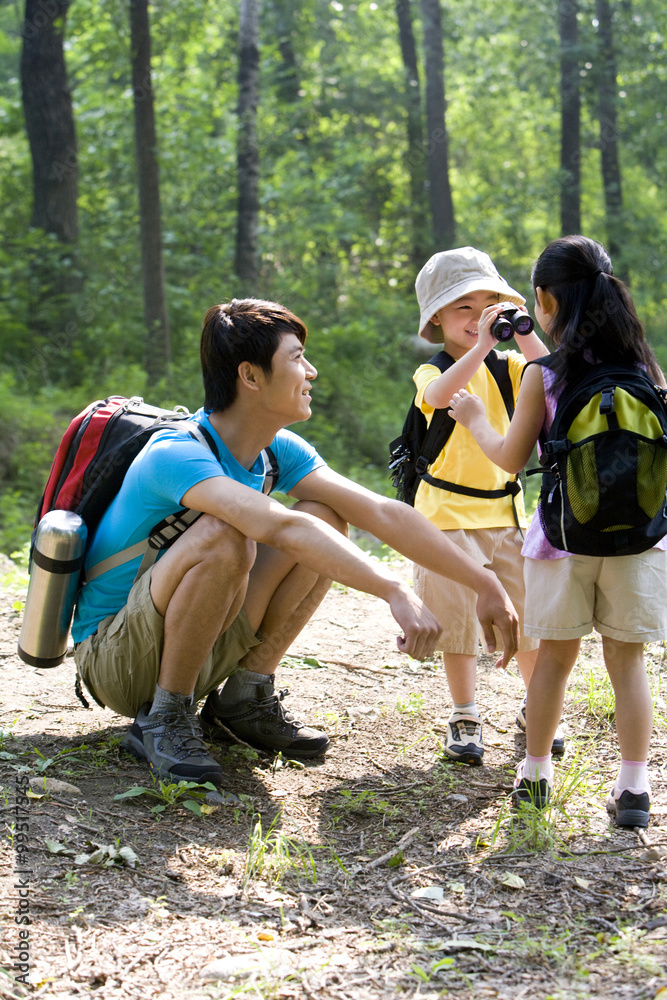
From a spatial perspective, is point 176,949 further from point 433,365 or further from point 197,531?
point 433,365

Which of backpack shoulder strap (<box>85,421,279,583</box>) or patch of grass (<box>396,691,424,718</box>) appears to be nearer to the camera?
backpack shoulder strap (<box>85,421,279,583</box>)

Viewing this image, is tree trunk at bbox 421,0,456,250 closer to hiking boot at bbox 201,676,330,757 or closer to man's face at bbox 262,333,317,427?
man's face at bbox 262,333,317,427

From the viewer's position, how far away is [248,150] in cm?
1142

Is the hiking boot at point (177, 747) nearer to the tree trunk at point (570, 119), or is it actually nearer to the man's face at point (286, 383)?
the man's face at point (286, 383)

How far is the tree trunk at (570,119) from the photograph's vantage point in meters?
15.2

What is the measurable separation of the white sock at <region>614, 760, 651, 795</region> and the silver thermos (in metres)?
1.84

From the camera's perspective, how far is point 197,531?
271cm

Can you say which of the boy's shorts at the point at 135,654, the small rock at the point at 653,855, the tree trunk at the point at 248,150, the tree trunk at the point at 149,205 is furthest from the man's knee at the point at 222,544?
the tree trunk at the point at 248,150

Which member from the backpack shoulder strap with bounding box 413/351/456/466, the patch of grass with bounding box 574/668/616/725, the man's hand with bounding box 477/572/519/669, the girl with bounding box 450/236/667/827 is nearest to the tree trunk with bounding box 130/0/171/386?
the backpack shoulder strap with bounding box 413/351/456/466

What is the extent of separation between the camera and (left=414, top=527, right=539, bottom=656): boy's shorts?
3.14 meters

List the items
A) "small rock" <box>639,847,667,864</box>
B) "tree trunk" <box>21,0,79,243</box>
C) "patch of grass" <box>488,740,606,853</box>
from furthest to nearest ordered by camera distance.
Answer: "tree trunk" <box>21,0,79,243</box>
"patch of grass" <box>488,740,606,853</box>
"small rock" <box>639,847,667,864</box>

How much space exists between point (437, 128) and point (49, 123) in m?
6.59

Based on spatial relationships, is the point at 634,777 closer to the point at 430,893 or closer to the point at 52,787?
the point at 430,893

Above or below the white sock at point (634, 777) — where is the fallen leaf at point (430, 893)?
below
